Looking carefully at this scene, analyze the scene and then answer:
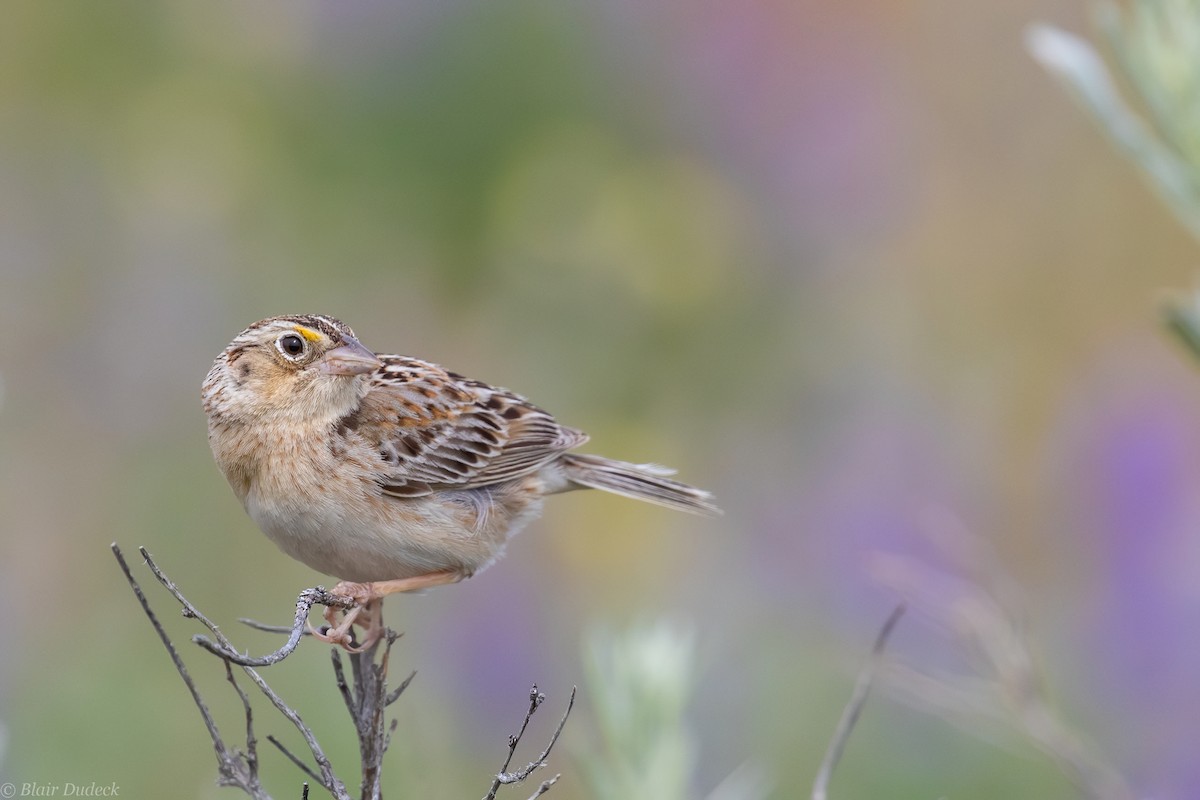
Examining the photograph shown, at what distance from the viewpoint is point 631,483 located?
13.7 ft

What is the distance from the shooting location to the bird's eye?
304 centimetres

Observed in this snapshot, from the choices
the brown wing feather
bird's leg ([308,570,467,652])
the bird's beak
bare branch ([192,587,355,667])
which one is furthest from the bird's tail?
bare branch ([192,587,355,667])

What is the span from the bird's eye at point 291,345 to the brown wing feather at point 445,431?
0.21 meters

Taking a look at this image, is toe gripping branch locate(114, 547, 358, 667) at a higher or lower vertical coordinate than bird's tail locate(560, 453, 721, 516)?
lower

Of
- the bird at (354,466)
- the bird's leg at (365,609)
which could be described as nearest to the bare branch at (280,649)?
the bird's leg at (365,609)

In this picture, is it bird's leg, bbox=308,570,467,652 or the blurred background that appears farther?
the blurred background

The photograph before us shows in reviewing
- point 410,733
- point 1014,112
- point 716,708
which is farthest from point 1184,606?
point 1014,112

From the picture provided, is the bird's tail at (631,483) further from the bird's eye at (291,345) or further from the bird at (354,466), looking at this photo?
the bird's eye at (291,345)

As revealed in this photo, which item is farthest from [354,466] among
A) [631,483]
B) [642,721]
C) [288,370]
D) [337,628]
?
[631,483]

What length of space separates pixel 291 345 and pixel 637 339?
3.48 metres

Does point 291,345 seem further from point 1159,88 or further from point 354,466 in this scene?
point 1159,88

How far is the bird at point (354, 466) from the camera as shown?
2.99 meters

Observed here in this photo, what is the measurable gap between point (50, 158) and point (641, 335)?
9.40 feet

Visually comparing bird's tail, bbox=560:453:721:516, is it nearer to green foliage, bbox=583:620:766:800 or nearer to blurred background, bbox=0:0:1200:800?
blurred background, bbox=0:0:1200:800
